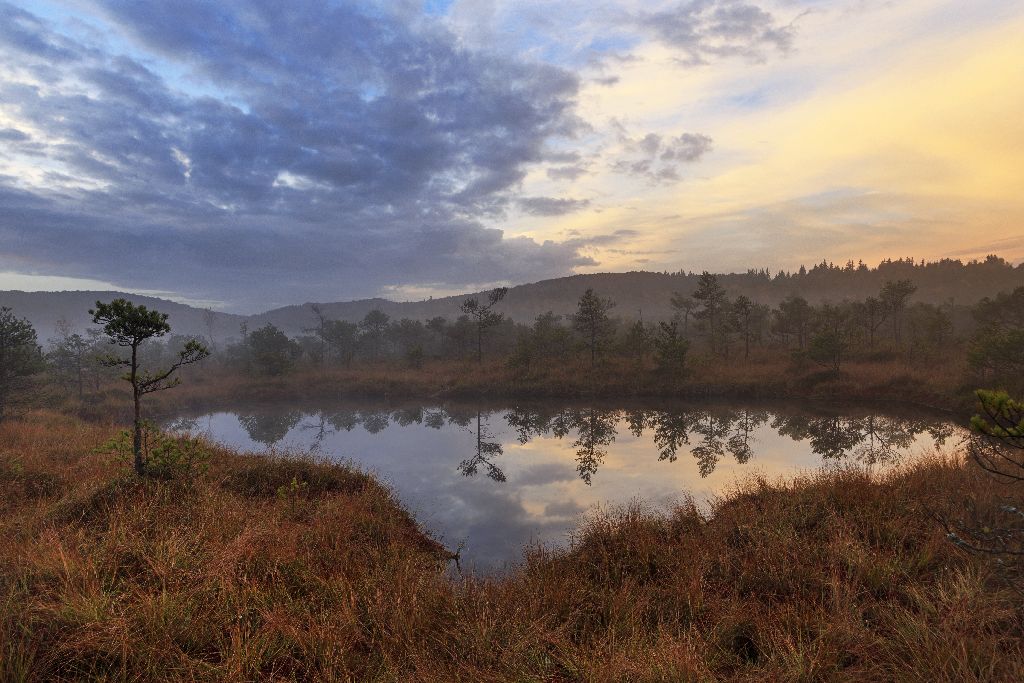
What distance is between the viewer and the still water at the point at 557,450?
12.4 meters

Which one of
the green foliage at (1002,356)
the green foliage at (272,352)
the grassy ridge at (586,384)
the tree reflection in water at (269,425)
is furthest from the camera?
the green foliage at (272,352)

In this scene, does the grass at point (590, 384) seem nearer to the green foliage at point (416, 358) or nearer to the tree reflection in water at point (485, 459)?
the green foliage at point (416, 358)

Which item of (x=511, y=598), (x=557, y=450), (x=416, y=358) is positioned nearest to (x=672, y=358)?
(x=557, y=450)

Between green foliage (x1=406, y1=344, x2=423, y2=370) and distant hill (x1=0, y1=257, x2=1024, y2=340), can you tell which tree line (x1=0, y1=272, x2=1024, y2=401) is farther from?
distant hill (x1=0, y1=257, x2=1024, y2=340)

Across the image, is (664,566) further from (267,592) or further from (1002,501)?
(1002,501)

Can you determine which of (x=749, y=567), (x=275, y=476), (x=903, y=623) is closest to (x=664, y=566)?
(x=749, y=567)

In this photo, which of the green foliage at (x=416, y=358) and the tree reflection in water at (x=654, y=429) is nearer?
the tree reflection in water at (x=654, y=429)

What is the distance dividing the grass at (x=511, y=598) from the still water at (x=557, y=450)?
286 cm

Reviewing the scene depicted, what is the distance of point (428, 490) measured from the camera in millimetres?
14867

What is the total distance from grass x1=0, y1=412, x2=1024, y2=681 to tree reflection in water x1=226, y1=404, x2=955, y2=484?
24.1 feet

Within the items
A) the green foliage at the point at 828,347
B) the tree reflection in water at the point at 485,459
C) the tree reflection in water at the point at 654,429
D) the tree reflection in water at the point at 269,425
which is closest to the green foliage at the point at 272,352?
the tree reflection in water at the point at 269,425

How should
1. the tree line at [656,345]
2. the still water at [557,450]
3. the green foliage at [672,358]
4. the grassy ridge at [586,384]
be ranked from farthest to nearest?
the green foliage at [672,358], the grassy ridge at [586,384], the tree line at [656,345], the still water at [557,450]

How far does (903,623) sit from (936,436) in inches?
814

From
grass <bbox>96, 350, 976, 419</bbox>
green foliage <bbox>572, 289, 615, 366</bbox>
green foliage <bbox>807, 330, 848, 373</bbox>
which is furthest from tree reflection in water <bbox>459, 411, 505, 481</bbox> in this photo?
green foliage <bbox>807, 330, 848, 373</bbox>
